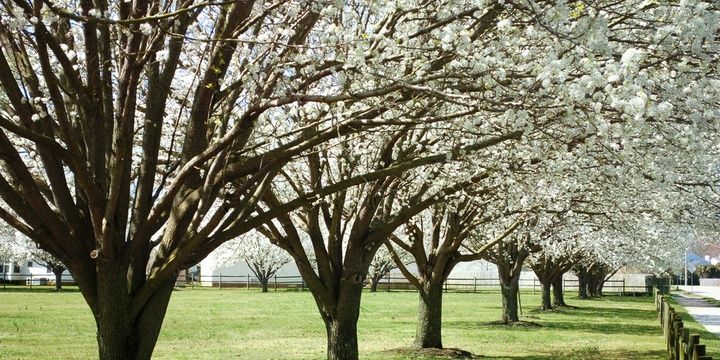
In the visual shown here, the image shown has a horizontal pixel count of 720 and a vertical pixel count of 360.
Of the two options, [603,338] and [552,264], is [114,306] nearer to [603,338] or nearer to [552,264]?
[603,338]

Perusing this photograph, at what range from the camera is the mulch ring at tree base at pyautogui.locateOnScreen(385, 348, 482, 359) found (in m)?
17.1

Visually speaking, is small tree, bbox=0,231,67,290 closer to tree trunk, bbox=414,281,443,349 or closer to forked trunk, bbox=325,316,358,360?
tree trunk, bbox=414,281,443,349

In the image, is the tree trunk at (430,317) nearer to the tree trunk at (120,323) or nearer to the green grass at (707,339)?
the green grass at (707,339)

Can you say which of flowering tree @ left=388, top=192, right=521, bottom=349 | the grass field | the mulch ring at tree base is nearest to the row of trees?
flowering tree @ left=388, top=192, right=521, bottom=349

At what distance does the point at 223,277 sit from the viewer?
68062mm

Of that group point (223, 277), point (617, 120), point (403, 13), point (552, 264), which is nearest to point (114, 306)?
point (403, 13)

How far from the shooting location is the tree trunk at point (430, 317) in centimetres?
1812

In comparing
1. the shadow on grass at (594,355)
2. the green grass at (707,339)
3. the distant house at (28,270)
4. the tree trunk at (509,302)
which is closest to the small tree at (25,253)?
the distant house at (28,270)

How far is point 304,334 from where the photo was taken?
23031 millimetres

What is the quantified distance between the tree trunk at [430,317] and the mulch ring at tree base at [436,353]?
0.35 metres

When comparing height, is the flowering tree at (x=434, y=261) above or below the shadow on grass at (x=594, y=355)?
above

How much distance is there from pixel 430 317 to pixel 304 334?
19.0 ft

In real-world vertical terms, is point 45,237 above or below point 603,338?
above

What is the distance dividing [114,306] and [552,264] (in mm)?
31743
